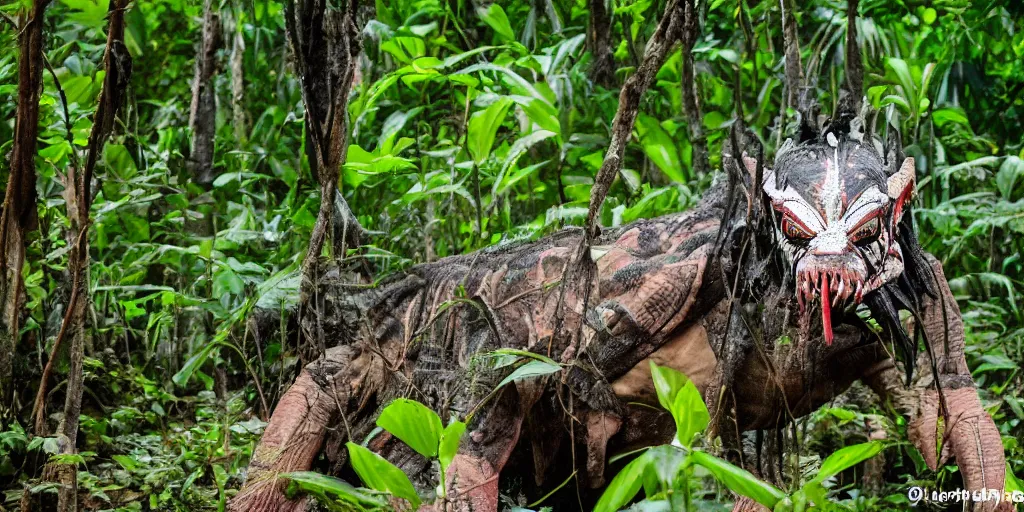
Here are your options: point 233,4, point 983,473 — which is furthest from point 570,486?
point 233,4

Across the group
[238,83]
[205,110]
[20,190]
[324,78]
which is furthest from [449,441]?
[238,83]

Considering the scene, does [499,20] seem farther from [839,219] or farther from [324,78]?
[839,219]

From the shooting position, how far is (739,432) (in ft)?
8.76

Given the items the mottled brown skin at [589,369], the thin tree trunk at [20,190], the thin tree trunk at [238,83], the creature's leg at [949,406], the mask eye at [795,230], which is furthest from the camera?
the thin tree trunk at [238,83]

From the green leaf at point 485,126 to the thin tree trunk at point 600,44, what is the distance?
118 cm

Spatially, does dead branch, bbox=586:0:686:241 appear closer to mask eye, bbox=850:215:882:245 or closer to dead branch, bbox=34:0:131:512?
mask eye, bbox=850:215:882:245

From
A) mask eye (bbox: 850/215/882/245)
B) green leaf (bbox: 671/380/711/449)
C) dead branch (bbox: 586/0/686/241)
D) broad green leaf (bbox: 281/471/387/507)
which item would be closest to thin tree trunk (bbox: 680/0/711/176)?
dead branch (bbox: 586/0/686/241)

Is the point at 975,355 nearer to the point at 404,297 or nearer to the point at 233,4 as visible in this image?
the point at 404,297

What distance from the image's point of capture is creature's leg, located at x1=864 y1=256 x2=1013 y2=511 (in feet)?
7.92

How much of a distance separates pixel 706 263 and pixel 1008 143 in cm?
351

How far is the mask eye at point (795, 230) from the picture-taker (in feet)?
7.51

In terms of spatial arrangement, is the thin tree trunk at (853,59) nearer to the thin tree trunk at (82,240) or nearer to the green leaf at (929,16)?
the green leaf at (929,16)

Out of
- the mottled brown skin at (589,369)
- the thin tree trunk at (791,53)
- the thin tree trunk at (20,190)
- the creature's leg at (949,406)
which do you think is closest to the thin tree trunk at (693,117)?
the thin tree trunk at (791,53)

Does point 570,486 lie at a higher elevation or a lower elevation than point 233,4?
lower
